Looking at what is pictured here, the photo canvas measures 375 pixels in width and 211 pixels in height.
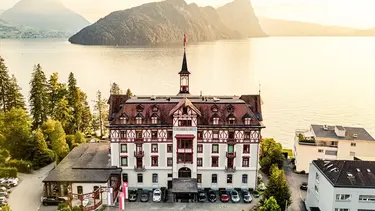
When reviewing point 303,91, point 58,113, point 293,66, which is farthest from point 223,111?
point 293,66

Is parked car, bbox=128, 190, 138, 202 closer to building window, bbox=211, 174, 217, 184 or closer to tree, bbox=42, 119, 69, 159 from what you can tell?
building window, bbox=211, 174, 217, 184

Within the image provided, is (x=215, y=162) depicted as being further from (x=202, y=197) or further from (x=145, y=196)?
(x=145, y=196)

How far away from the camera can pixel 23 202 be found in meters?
40.8

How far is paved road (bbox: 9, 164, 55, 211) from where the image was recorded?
40.0m

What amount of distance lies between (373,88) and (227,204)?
9861 centimetres

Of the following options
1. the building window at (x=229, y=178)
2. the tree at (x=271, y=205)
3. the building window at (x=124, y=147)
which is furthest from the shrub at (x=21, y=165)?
the tree at (x=271, y=205)

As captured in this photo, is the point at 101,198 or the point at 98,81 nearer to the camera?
the point at 101,198

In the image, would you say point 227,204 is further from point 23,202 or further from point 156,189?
point 23,202

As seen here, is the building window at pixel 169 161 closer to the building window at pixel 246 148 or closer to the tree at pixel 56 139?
the building window at pixel 246 148

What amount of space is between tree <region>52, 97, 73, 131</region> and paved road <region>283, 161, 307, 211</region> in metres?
36.3

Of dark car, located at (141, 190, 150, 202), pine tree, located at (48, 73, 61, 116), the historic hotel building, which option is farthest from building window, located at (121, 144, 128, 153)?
pine tree, located at (48, 73, 61, 116)

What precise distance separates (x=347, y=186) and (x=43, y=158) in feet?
130

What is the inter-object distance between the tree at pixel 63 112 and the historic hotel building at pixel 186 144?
18667 mm

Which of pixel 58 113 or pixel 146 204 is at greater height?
pixel 58 113
